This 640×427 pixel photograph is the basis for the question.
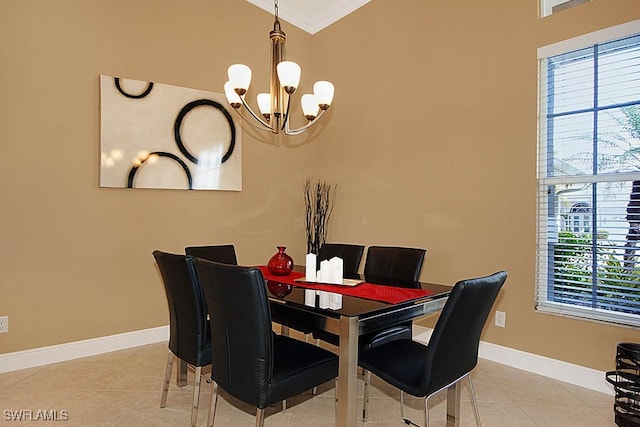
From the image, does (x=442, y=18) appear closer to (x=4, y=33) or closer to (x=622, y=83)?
(x=622, y=83)

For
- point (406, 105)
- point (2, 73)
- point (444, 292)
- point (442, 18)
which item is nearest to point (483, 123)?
point (406, 105)

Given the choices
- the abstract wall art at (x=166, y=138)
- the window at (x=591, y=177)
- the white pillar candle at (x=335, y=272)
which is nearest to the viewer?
the white pillar candle at (x=335, y=272)

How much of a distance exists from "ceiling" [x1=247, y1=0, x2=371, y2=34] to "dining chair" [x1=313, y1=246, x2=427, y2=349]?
2.91 metres

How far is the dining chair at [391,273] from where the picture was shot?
8.34ft

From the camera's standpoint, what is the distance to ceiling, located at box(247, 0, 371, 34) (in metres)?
4.51

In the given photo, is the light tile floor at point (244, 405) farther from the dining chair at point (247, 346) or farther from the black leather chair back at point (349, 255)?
the black leather chair back at point (349, 255)

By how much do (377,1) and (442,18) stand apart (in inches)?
35.6

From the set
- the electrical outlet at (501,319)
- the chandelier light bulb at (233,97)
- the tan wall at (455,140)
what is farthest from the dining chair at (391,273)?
the chandelier light bulb at (233,97)

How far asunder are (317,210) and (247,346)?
3172 millimetres

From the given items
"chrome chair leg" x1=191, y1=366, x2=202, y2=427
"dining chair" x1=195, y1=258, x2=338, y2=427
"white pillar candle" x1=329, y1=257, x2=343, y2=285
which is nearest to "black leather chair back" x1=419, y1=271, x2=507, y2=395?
"dining chair" x1=195, y1=258, x2=338, y2=427

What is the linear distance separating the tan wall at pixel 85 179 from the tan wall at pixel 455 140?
132 centimetres

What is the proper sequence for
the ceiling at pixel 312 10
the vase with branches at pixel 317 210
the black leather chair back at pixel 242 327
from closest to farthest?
the black leather chair back at pixel 242 327, the ceiling at pixel 312 10, the vase with branches at pixel 317 210

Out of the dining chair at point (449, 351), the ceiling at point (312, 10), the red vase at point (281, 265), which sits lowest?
the dining chair at point (449, 351)

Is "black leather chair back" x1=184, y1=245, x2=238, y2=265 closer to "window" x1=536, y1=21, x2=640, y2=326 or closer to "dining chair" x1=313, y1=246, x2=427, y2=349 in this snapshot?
"dining chair" x1=313, y1=246, x2=427, y2=349
